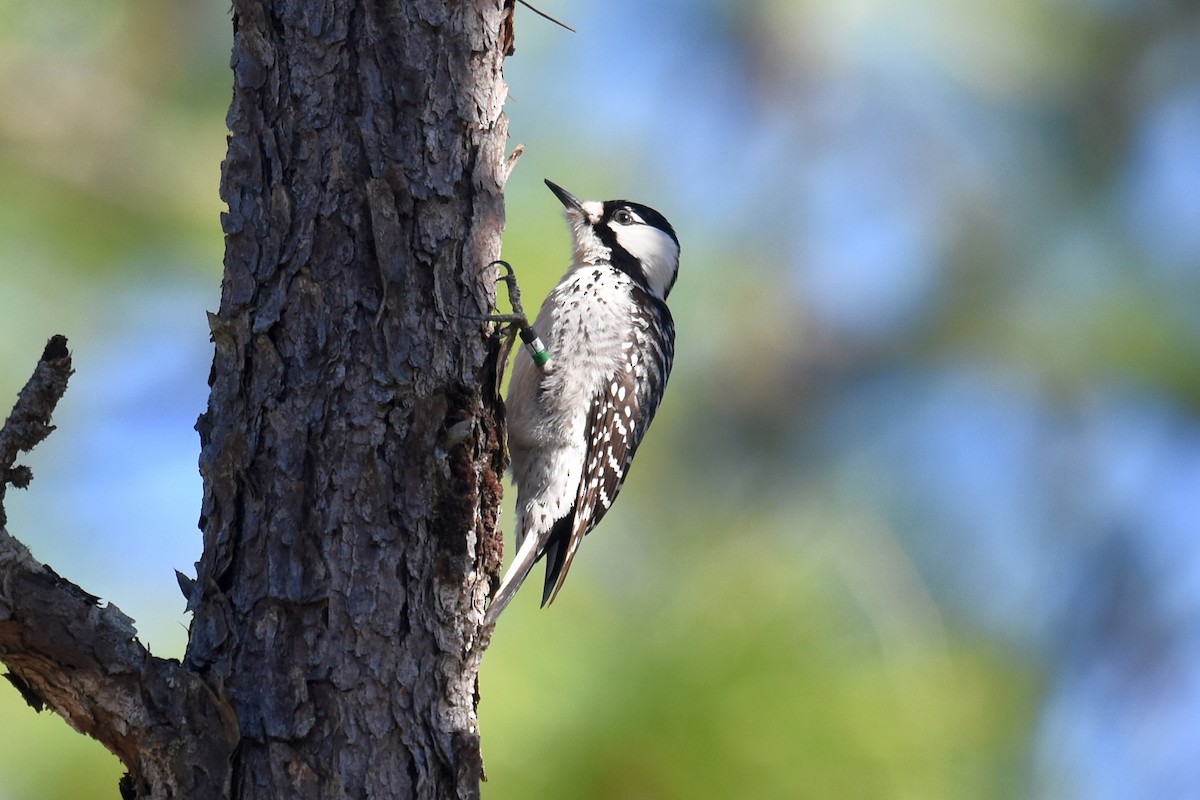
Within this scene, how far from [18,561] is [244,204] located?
727mm

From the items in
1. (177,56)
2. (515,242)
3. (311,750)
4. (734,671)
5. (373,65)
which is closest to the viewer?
(311,750)

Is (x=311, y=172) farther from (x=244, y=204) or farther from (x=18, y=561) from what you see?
(x=18, y=561)

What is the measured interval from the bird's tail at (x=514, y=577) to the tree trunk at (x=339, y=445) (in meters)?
0.12

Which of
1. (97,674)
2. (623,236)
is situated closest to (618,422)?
(623,236)

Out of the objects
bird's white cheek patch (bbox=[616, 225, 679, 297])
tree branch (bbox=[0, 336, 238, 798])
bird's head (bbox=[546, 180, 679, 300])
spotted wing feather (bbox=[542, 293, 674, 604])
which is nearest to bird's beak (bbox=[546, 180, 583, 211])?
bird's head (bbox=[546, 180, 679, 300])

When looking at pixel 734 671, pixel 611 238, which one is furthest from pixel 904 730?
pixel 611 238

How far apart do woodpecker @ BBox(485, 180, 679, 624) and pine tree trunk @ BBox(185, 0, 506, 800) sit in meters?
0.93

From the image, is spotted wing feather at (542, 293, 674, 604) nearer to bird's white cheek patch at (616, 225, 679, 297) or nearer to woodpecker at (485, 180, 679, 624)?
woodpecker at (485, 180, 679, 624)

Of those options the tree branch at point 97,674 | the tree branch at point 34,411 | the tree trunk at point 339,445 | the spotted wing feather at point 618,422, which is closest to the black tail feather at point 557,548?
the spotted wing feather at point 618,422

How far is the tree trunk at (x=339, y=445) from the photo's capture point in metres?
1.76

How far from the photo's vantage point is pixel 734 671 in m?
2.36

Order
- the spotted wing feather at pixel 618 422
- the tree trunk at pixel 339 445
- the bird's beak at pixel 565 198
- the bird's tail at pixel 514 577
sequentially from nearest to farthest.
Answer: the tree trunk at pixel 339 445, the bird's tail at pixel 514 577, the spotted wing feather at pixel 618 422, the bird's beak at pixel 565 198

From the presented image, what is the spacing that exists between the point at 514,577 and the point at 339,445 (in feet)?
2.87

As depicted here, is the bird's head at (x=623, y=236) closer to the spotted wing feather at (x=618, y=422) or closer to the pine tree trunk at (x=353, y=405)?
the spotted wing feather at (x=618, y=422)
